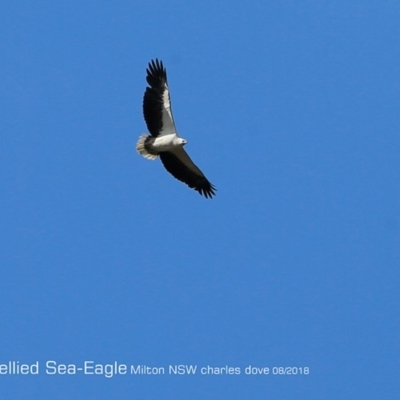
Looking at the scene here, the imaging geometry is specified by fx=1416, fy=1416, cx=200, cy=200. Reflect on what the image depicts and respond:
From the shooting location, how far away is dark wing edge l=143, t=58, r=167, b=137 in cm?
3219

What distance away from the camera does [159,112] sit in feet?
106

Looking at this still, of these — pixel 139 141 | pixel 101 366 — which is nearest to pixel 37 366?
pixel 101 366

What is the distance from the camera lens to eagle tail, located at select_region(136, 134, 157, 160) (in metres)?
32.7

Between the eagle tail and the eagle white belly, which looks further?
the eagle tail

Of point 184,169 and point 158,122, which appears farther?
point 184,169

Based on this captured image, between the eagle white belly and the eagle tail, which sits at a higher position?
the eagle tail

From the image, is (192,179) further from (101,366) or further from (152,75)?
(101,366)

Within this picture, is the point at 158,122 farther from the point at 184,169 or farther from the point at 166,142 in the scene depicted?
the point at 184,169

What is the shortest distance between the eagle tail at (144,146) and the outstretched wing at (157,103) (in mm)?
317

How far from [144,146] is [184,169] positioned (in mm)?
1311

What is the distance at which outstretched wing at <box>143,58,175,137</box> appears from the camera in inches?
1267

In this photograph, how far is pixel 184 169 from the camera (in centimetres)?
3356

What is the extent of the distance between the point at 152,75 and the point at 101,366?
6.80 m

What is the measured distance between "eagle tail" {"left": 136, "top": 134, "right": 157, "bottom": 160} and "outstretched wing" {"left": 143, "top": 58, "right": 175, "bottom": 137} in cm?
32
